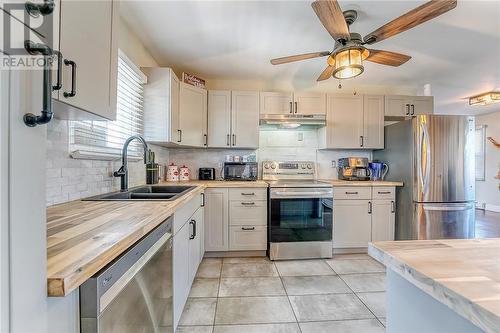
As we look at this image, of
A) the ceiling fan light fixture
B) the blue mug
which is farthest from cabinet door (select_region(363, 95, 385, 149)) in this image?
the ceiling fan light fixture

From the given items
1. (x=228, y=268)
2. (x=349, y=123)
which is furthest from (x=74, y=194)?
(x=349, y=123)

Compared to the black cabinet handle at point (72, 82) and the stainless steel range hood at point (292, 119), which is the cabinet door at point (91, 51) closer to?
the black cabinet handle at point (72, 82)

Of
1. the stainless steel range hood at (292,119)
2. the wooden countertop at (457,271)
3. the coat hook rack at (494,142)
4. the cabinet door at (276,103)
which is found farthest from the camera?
the coat hook rack at (494,142)

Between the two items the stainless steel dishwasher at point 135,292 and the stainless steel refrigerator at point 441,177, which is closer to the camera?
the stainless steel dishwasher at point 135,292

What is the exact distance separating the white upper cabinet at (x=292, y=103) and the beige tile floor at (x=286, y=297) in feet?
6.27

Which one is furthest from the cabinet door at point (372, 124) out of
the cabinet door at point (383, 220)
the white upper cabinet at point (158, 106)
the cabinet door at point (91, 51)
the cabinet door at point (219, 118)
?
the cabinet door at point (91, 51)

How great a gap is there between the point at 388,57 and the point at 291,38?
899 millimetres

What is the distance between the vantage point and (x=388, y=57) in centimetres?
204

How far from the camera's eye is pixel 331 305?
74.0 inches

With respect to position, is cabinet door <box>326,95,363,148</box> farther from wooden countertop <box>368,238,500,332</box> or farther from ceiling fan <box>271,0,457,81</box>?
wooden countertop <box>368,238,500,332</box>

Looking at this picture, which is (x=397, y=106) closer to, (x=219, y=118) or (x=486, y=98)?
(x=486, y=98)

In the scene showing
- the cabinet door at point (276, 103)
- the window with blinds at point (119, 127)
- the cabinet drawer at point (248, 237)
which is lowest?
the cabinet drawer at point (248, 237)

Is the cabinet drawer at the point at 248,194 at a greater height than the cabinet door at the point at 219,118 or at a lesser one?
lesser

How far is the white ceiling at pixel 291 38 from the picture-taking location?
187 cm
